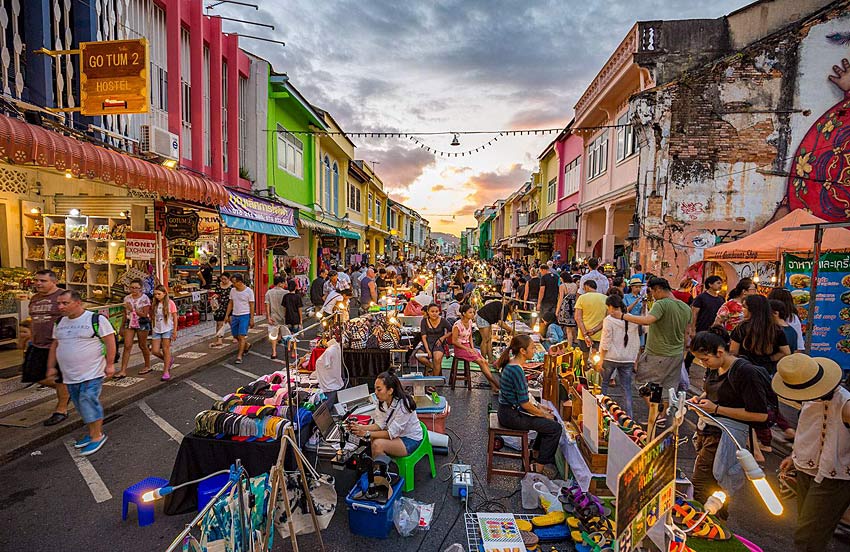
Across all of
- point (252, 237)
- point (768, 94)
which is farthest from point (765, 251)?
point (252, 237)

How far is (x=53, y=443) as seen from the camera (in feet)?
17.2

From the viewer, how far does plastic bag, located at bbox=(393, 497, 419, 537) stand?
3.73 m

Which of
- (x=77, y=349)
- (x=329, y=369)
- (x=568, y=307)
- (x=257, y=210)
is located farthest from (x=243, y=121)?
(x=568, y=307)

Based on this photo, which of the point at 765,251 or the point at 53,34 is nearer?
the point at 53,34

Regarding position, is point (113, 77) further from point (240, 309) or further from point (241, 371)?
point (241, 371)

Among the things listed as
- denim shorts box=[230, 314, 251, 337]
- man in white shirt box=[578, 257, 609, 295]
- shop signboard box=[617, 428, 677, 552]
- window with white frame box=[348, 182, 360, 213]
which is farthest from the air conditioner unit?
window with white frame box=[348, 182, 360, 213]

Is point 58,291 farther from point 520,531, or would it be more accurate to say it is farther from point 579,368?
point 579,368

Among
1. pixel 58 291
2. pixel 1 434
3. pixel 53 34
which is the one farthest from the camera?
pixel 53 34

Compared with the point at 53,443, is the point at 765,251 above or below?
above

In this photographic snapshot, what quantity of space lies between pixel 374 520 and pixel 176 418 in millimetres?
4110

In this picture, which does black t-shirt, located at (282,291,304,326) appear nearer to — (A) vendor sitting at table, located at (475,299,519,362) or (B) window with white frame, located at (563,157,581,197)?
(A) vendor sitting at table, located at (475,299,519,362)

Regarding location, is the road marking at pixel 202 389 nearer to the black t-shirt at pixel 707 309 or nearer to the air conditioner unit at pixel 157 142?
the air conditioner unit at pixel 157 142

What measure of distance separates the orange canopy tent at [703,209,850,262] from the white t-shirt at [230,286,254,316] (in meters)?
11.0

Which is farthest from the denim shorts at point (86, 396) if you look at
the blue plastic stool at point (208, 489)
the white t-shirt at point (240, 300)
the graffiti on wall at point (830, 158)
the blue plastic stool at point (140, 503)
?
the graffiti on wall at point (830, 158)
